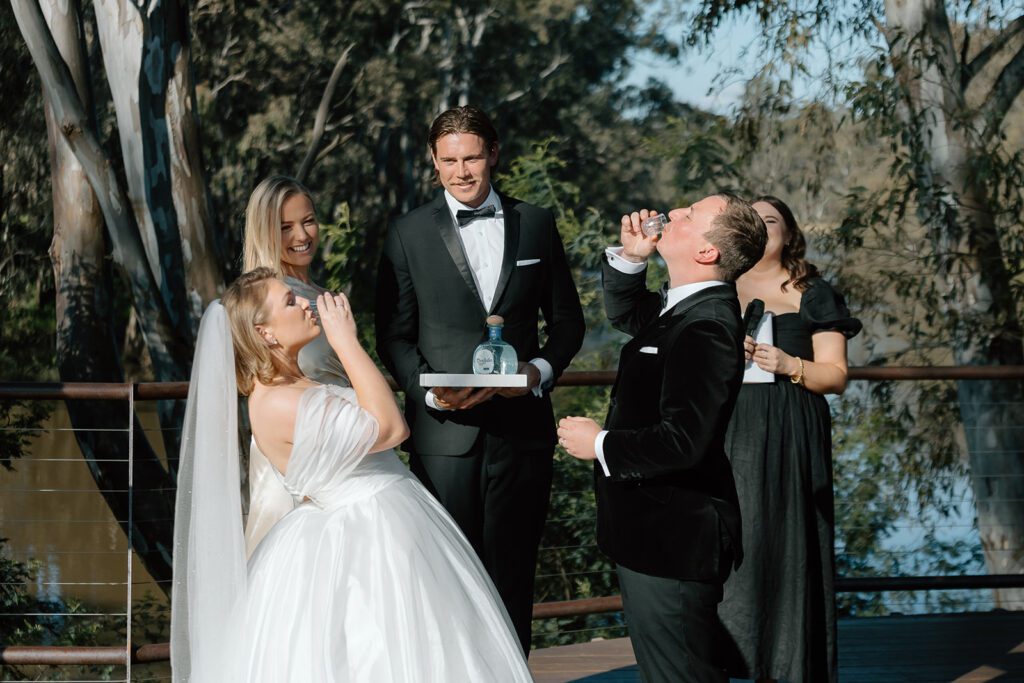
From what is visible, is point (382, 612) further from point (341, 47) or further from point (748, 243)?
point (341, 47)

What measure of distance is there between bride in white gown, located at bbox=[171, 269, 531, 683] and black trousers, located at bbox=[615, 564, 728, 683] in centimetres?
42

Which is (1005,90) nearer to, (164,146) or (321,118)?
(164,146)

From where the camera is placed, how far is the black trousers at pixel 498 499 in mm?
3693

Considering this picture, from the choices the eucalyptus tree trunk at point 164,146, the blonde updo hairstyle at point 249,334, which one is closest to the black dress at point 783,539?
the blonde updo hairstyle at point 249,334

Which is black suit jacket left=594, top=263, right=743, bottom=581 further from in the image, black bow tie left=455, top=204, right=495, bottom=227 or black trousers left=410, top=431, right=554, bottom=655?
black bow tie left=455, top=204, right=495, bottom=227

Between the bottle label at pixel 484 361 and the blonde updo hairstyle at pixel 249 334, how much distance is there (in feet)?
2.04

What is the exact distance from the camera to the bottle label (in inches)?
140

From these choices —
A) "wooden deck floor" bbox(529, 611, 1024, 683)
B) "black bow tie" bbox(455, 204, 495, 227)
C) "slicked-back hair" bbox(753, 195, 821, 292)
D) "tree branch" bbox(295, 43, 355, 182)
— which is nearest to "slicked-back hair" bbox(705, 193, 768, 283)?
"black bow tie" bbox(455, 204, 495, 227)

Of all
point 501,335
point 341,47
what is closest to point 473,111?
point 501,335

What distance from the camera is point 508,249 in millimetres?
3791

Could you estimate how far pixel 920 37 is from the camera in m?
8.73

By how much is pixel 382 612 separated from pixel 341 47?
1813cm

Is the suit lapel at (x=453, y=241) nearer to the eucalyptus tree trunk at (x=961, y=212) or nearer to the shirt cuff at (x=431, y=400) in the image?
the shirt cuff at (x=431, y=400)

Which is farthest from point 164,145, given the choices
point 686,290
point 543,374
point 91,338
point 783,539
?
point 686,290
